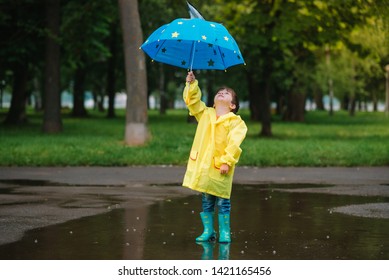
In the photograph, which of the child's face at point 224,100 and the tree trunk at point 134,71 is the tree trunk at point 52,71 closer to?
the tree trunk at point 134,71

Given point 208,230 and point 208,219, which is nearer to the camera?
point 208,230

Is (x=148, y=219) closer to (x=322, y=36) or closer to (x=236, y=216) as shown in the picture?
(x=236, y=216)

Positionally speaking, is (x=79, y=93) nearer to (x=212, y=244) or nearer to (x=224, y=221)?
(x=224, y=221)

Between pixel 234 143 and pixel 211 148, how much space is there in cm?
26

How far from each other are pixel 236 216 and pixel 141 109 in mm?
13596

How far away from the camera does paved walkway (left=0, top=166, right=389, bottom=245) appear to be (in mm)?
11531

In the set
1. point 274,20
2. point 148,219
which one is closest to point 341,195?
point 148,219

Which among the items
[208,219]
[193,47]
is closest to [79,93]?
[193,47]

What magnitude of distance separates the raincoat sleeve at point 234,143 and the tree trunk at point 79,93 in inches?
1923

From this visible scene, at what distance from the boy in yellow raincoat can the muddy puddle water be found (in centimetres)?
56

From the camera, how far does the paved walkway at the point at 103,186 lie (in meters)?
11.5

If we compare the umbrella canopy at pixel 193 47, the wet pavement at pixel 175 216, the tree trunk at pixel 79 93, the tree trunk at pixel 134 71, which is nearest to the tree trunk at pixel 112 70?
the tree trunk at pixel 79 93

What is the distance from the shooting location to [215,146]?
364 inches

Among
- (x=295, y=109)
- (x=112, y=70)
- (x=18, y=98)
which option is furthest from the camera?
(x=295, y=109)
